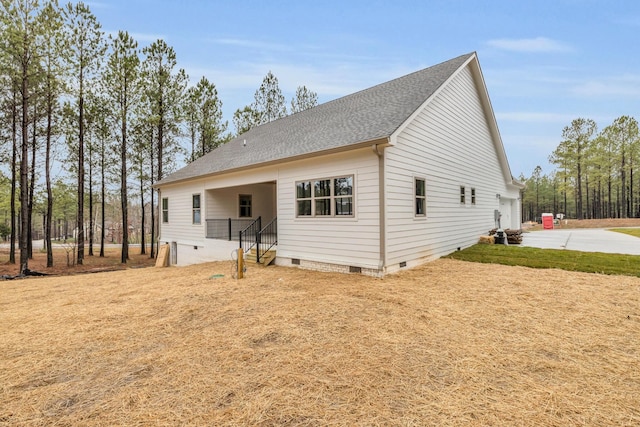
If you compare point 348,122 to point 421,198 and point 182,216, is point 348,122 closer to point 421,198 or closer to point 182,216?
point 421,198

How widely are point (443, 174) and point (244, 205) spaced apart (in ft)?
29.3

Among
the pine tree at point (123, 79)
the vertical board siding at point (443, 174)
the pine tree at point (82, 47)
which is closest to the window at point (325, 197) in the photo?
the vertical board siding at point (443, 174)

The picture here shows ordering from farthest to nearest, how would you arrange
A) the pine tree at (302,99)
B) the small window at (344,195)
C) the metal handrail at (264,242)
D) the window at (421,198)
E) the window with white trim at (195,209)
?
1. the pine tree at (302,99)
2. the window with white trim at (195,209)
3. the metal handrail at (264,242)
4. the window at (421,198)
5. the small window at (344,195)

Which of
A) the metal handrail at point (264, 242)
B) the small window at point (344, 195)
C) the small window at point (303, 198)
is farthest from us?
the metal handrail at point (264, 242)

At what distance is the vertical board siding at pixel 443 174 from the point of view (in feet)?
26.1

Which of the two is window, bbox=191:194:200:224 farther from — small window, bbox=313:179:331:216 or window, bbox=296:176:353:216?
small window, bbox=313:179:331:216

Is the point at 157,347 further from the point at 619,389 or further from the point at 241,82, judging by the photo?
the point at 241,82

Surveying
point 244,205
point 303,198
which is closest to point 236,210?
point 244,205

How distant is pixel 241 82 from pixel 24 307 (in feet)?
Answer: 74.7

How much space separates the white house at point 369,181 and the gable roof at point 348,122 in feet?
0.21

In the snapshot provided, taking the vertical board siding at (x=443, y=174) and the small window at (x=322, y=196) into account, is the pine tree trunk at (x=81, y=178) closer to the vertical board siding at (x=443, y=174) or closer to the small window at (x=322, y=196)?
the small window at (x=322, y=196)

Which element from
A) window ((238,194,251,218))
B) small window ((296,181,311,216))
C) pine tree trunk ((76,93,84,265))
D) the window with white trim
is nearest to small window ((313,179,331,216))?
small window ((296,181,311,216))

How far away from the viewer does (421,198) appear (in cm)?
900

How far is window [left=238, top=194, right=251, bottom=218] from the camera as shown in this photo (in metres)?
14.3
